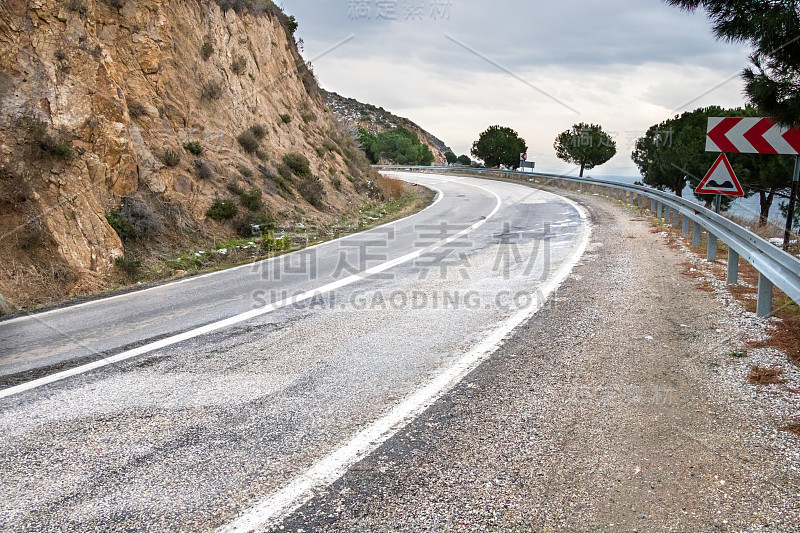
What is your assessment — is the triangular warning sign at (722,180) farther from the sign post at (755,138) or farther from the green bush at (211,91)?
the green bush at (211,91)

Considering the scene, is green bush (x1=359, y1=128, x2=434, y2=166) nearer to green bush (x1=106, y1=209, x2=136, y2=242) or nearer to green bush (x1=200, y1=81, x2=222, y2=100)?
green bush (x1=200, y1=81, x2=222, y2=100)

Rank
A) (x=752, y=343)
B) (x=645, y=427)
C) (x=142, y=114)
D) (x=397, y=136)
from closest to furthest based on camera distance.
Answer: (x=645, y=427), (x=752, y=343), (x=142, y=114), (x=397, y=136)

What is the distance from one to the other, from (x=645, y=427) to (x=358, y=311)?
3882 millimetres

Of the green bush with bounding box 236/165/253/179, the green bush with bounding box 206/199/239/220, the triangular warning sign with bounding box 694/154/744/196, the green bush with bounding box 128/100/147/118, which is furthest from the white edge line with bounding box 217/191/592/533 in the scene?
the green bush with bounding box 236/165/253/179

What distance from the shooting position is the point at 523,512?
3.05 metres

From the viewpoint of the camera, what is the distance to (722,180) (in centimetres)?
1036

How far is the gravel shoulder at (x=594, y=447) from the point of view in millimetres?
3031

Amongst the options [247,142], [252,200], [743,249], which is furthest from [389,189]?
[743,249]

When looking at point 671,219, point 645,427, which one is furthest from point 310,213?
point 645,427

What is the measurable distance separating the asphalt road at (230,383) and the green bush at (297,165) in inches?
375

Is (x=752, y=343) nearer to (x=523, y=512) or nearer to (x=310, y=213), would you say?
(x=523, y=512)

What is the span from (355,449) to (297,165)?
16.3 m

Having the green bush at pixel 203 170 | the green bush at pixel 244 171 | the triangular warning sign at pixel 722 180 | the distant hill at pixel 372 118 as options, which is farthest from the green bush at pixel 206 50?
the distant hill at pixel 372 118

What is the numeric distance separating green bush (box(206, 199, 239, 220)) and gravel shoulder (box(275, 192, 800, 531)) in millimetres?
9750
